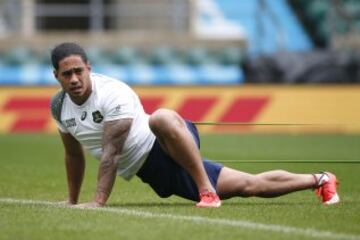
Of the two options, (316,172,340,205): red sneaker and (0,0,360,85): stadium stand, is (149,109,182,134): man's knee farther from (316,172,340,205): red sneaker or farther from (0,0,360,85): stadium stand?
(0,0,360,85): stadium stand

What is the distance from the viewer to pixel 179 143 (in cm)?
875

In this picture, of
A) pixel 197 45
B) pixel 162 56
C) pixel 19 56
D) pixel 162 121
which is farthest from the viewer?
pixel 197 45

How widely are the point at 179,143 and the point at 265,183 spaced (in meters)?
0.88

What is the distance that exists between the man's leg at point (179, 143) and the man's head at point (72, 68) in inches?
25.3

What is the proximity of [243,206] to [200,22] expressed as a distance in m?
22.1

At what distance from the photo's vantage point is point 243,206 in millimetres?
9227

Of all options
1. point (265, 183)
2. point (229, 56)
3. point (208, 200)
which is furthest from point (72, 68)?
point (229, 56)

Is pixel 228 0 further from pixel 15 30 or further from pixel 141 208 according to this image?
pixel 141 208

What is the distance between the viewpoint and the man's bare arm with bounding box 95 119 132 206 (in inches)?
347

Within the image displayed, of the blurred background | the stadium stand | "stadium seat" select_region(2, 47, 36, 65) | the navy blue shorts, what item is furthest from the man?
"stadium seat" select_region(2, 47, 36, 65)

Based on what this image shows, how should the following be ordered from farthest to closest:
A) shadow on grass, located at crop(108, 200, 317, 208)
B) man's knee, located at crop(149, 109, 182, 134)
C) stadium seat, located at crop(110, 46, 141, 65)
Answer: stadium seat, located at crop(110, 46, 141, 65)
shadow on grass, located at crop(108, 200, 317, 208)
man's knee, located at crop(149, 109, 182, 134)

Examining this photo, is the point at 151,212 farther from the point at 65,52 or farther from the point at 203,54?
the point at 203,54

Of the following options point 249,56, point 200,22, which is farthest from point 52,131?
point 200,22

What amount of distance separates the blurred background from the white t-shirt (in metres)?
14.1
